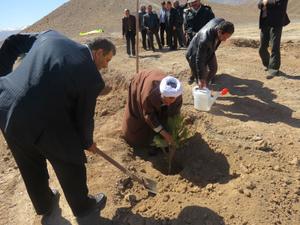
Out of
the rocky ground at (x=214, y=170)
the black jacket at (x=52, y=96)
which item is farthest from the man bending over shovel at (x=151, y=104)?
the black jacket at (x=52, y=96)

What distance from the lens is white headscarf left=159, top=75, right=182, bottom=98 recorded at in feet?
12.5

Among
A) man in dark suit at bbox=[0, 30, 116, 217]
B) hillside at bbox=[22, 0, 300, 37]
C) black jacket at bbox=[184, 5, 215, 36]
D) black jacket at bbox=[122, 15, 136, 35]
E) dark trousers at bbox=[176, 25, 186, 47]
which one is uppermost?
man in dark suit at bbox=[0, 30, 116, 217]

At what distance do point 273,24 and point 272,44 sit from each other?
1.09 feet

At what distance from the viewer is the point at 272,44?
21.6 feet

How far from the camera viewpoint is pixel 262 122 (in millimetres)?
5090

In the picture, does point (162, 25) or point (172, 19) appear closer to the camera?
point (172, 19)

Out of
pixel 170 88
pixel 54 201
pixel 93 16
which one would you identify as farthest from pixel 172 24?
pixel 93 16

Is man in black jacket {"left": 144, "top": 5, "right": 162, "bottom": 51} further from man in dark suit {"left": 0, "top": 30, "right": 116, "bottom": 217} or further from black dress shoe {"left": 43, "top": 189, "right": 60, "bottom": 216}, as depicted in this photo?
man in dark suit {"left": 0, "top": 30, "right": 116, "bottom": 217}

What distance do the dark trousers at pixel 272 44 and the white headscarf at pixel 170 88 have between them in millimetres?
3326

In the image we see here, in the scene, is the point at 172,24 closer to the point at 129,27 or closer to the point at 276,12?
the point at 129,27

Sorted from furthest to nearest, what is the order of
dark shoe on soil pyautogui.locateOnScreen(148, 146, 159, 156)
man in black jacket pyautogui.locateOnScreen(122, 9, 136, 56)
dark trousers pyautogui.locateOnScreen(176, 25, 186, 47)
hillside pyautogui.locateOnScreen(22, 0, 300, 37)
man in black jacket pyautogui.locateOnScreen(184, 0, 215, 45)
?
hillside pyautogui.locateOnScreen(22, 0, 300, 37) < dark trousers pyautogui.locateOnScreen(176, 25, 186, 47) < man in black jacket pyautogui.locateOnScreen(122, 9, 136, 56) < man in black jacket pyautogui.locateOnScreen(184, 0, 215, 45) < dark shoe on soil pyautogui.locateOnScreen(148, 146, 159, 156)

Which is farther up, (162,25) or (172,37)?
(162,25)

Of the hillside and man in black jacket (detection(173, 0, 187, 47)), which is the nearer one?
man in black jacket (detection(173, 0, 187, 47))

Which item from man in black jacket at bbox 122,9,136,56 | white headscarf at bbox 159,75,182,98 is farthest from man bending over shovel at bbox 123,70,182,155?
man in black jacket at bbox 122,9,136,56
